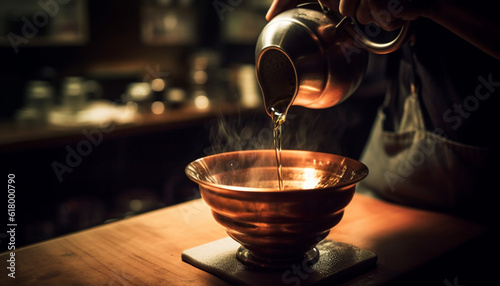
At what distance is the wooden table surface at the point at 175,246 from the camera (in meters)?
1.02

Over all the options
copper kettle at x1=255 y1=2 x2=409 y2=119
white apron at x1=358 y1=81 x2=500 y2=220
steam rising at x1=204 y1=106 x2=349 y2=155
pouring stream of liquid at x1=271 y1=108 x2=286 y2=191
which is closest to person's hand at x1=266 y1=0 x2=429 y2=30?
copper kettle at x1=255 y1=2 x2=409 y2=119

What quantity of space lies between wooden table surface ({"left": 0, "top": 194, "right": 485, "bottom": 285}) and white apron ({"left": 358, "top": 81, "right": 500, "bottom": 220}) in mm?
62

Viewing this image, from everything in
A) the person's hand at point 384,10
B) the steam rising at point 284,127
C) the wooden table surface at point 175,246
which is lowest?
the steam rising at point 284,127

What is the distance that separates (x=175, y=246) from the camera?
1.20m

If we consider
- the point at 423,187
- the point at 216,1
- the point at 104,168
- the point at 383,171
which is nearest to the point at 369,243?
the point at 423,187

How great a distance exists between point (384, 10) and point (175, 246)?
79 cm

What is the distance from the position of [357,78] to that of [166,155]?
8.59ft

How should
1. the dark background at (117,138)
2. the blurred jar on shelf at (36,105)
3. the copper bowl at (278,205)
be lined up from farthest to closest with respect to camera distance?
the blurred jar on shelf at (36,105)
the dark background at (117,138)
the copper bowl at (278,205)

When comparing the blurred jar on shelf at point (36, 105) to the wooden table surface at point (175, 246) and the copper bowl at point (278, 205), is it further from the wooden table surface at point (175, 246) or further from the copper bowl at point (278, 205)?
the copper bowl at point (278, 205)

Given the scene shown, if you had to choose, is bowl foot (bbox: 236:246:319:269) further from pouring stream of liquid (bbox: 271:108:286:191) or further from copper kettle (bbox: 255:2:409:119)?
copper kettle (bbox: 255:2:409:119)

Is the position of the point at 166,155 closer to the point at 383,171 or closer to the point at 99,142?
the point at 99,142

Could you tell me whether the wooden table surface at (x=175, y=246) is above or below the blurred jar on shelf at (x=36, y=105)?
below

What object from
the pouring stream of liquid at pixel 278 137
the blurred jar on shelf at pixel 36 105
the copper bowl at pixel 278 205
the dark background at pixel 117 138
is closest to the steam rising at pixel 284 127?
the dark background at pixel 117 138

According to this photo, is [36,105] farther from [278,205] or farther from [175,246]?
[278,205]
